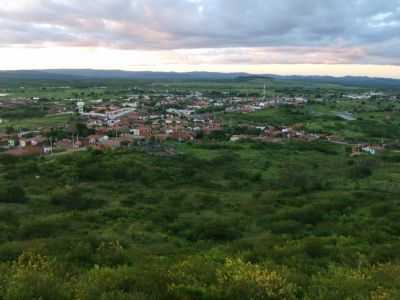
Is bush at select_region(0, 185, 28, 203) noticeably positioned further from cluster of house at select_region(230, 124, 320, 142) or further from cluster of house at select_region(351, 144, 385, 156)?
cluster of house at select_region(351, 144, 385, 156)

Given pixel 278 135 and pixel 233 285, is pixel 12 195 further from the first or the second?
pixel 278 135

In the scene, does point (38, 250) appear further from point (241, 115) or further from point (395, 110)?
point (395, 110)

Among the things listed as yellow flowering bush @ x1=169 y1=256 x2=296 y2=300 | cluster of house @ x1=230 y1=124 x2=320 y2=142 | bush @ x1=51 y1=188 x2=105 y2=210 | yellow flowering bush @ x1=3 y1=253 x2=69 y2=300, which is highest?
yellow flowering bush @ x1=3 y1=253 x2=69 y2=300

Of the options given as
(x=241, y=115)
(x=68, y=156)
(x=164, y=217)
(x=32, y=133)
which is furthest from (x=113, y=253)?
(x=241, y=115)

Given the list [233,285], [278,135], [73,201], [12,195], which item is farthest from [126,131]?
[233,285]

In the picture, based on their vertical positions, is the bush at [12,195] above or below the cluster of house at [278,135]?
above

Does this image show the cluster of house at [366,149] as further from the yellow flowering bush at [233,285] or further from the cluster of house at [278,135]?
the yellow flowering bush at [233,285]

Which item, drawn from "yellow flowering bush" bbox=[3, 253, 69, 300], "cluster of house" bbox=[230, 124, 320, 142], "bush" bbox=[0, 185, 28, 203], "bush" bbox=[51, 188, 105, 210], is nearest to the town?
"cluster of house" bbox=[230, 124, 320, 142]

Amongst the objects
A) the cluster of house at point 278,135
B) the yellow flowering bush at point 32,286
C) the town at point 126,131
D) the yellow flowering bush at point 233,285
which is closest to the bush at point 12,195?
the yellow flowering bush at point 32,286

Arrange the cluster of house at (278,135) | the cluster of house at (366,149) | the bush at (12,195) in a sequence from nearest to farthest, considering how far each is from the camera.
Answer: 1. the bush at (12,195)
2. the cluster of house at (366,149)
3. the cluster of house at (278,135)

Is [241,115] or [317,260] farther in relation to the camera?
[241,115]

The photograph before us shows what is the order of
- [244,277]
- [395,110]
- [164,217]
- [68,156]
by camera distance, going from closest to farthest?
[244,277] < [164,217] < [68,156] < [395,110]
